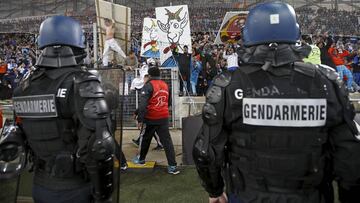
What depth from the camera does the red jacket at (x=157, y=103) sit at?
19.2 feet

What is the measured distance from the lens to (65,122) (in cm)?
239

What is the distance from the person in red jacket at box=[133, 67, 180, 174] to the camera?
5.79m

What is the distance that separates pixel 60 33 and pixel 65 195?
1.01m

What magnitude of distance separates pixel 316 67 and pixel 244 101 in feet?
1.32

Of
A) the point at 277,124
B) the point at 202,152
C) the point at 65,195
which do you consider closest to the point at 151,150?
the point at 65,195

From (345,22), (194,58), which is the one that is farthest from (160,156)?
(345,22)

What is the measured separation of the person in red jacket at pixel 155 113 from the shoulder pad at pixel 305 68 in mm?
3941

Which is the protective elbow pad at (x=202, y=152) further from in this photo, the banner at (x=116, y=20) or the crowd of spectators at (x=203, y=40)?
the crowd of spectators at (x=203, y=40)

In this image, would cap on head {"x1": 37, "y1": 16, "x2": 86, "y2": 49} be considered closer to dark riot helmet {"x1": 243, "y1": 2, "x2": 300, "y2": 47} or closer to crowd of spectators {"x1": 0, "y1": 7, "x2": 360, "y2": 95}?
dark riot helmet {"x1": 243, "y1": 2, "x2": 300, "y2": 47}

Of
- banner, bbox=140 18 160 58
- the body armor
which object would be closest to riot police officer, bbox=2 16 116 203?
the body armor

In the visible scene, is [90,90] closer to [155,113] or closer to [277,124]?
[277,124]

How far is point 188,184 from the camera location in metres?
5.37

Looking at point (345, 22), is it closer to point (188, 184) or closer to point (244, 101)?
point (188, 184)

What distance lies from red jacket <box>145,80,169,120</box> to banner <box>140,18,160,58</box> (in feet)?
11.0
